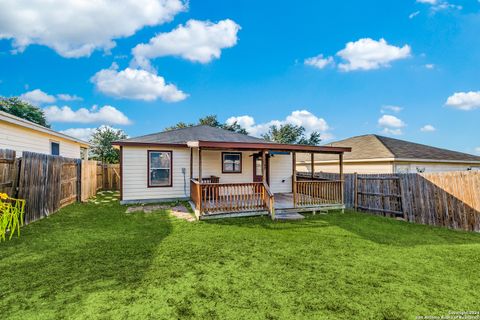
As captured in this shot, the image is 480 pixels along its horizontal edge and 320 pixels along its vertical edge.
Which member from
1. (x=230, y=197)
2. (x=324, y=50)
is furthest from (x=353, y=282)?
(x=324, y=50)

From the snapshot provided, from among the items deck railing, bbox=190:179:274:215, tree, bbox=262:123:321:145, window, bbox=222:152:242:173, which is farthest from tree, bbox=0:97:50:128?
deck railing, bbox=190:179:274:215

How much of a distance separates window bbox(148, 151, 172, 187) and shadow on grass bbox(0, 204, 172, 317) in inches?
121

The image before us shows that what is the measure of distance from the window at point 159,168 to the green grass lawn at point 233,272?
373 cm

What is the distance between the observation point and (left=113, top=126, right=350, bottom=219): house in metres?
7.55

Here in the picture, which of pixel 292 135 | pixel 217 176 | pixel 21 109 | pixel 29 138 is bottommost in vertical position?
pixel 217 176

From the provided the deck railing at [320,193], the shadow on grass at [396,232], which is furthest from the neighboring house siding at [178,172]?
the shadow on grass at [396,232]

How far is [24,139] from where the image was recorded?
913 cm

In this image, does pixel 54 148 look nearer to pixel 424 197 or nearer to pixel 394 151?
pixel 424 197

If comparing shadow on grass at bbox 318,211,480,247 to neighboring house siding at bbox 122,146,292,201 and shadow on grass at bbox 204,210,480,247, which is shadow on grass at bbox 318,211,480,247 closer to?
shadow on grass at bbox 204,210,480,247

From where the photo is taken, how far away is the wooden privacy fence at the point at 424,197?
6488 millimetres

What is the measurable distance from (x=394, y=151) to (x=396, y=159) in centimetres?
107

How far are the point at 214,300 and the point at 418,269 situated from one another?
3482mm


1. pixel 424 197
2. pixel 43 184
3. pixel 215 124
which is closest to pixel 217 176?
pixel 43 184

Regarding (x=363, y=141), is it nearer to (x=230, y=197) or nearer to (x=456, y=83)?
(x=456, y=83)
